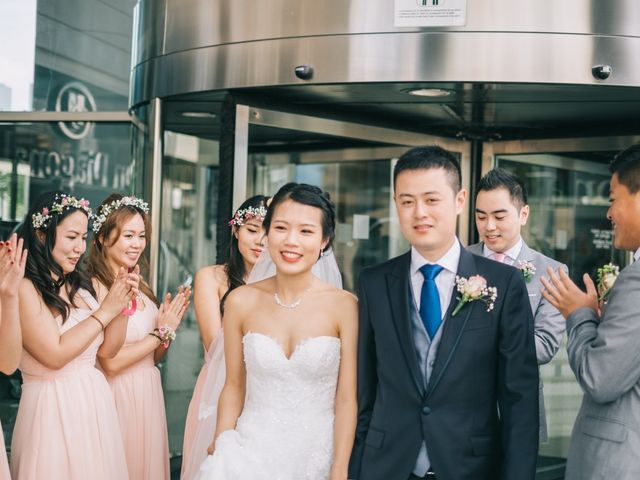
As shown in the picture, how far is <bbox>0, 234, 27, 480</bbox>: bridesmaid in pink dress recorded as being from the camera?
3520 mm

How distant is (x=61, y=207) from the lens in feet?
13.3

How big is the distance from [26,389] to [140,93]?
2.46m

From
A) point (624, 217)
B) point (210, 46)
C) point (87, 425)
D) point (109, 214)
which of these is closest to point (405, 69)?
point (210, 46)

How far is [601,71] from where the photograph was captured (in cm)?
466

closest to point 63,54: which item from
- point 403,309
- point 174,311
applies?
point 174,311

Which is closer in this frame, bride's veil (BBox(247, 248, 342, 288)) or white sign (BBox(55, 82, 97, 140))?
bride's veil (BBox(247, 248, 342, 288))

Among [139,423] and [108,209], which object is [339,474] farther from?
[108,209]

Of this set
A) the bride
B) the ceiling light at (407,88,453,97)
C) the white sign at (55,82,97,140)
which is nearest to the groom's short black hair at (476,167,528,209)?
the ceiling light at (407,88,453,97)

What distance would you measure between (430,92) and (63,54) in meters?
3.43

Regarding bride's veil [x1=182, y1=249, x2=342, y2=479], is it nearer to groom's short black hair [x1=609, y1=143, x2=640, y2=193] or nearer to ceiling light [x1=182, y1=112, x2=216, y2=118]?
groom's short black hair [x1=609, y1=143, x2=640, y2=193]

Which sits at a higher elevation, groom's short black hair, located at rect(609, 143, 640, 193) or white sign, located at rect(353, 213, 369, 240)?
groom's short black hair, located at rect(609, 143, 640, 193)

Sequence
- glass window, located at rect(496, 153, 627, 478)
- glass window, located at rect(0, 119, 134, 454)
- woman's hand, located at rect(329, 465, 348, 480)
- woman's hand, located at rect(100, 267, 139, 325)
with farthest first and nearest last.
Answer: glass window, located at rect(496, 153, 627, 478) → glass window, located at rect(0, 119, 134, 454) → woman's hand, located at rect(100, 267, 139, 325) → woman's hand, located at rect(329, 465, 348, 480)

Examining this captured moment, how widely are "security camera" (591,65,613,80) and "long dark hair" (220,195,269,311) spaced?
1.93 metres

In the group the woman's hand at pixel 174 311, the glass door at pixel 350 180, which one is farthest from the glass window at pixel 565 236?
the woman's hand at pixel 174 311
